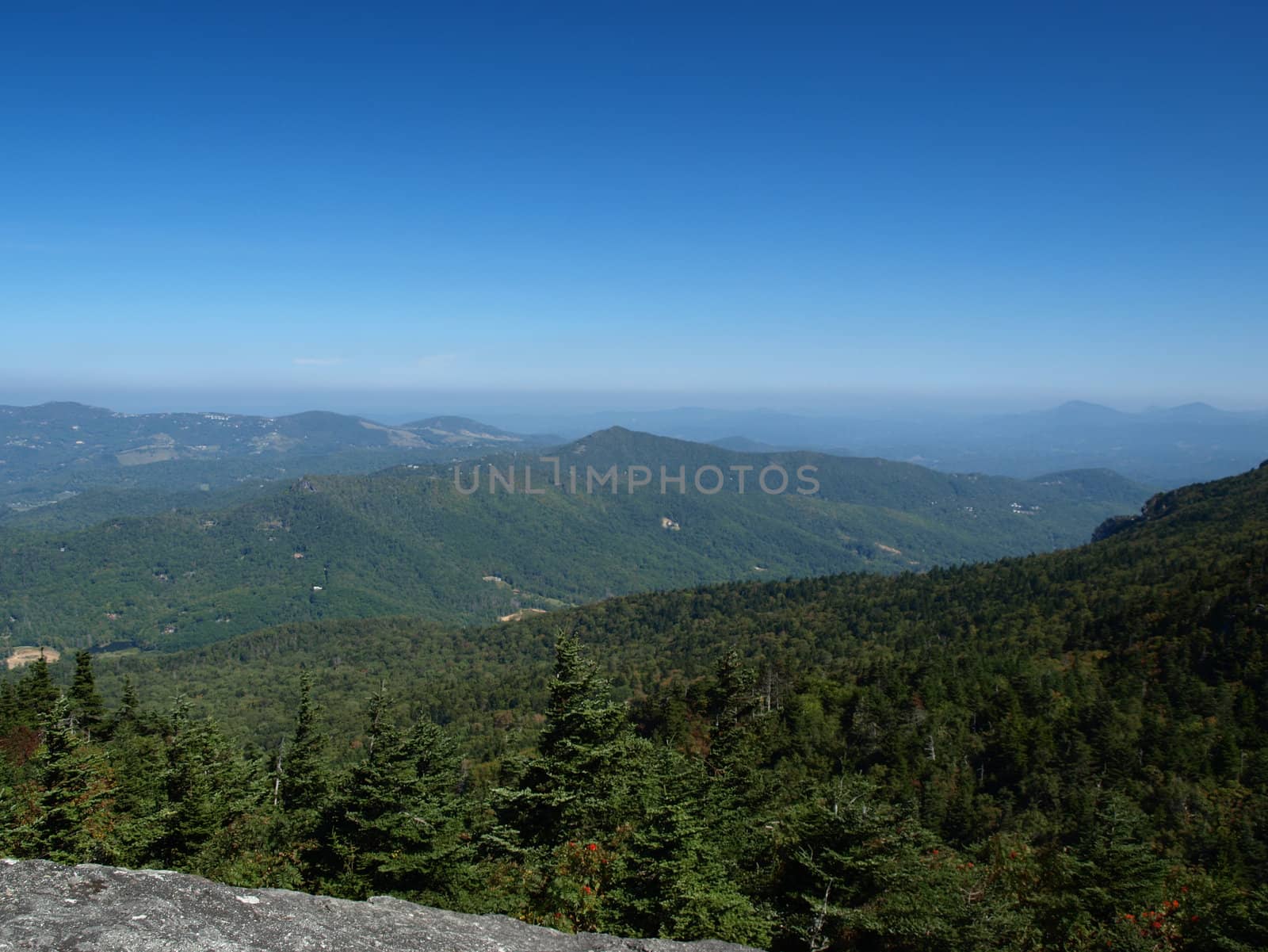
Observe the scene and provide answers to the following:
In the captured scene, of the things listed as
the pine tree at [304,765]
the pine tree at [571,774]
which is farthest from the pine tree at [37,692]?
the pine tree at [571,774]

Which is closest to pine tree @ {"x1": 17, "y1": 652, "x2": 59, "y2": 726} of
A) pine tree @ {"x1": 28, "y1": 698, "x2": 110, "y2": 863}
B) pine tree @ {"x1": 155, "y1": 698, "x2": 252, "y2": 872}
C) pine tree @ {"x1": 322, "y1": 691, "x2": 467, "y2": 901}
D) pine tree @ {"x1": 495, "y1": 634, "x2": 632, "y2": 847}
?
pine tree @ {"x1": 155, "y1": 698, "x2": 252, "y2": 872}

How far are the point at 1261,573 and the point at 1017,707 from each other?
42222mm

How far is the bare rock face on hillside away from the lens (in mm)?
7109

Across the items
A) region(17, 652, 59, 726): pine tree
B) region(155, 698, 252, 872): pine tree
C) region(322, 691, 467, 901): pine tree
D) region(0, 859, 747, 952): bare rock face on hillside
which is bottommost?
region(17, 652, 59, 726): pine tree

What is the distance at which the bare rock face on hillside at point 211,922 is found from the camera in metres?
7.11

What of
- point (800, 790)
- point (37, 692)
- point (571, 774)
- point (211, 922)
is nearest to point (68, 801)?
point (571, 774)

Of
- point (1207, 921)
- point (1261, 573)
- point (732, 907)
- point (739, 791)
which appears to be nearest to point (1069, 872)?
point (1207, 921)

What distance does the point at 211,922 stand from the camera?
25.6 feet

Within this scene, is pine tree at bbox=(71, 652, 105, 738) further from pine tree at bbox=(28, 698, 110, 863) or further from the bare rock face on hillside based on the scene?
the bare rock face on hillside

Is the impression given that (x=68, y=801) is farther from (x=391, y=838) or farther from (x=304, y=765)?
(x=391, y=838)

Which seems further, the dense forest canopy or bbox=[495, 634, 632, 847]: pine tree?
bbox=[495, 634, 632, 847]: pine tree

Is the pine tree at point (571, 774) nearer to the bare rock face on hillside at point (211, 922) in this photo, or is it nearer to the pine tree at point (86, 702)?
the bare rock face on hillside at point (211, 922)

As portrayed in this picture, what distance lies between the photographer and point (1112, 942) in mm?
15047

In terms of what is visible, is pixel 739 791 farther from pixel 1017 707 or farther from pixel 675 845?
pixel 1017 707
